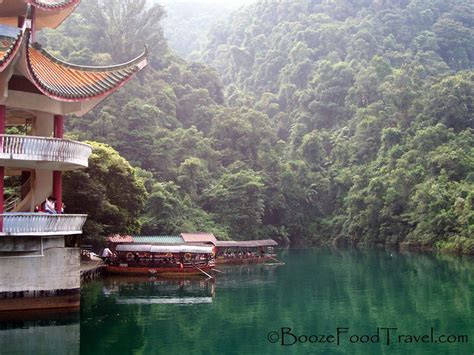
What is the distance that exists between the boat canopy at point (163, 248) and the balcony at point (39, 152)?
51.1 feet

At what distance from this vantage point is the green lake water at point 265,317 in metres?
18.0

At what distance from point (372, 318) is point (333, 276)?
14.2 meters

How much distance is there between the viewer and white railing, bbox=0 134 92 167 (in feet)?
60.9

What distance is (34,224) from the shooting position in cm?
1906

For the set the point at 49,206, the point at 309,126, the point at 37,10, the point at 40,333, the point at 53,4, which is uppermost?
the point at 309,126

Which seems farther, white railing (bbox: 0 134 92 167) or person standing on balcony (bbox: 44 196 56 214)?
person standing on balcony (bbox: 44 196 56 214)

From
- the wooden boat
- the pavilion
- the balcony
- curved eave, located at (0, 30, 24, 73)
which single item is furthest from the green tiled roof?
curved eave, located at (0, 30, 24, 73)

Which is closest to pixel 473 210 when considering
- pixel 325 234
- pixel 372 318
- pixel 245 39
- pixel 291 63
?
pixel 325 234

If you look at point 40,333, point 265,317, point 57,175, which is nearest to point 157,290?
point 265,317

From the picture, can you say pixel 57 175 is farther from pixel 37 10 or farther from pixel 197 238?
pixel 197 238

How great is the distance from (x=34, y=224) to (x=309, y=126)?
72.7m

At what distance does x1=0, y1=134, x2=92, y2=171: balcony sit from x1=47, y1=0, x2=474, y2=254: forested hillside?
93.1ft

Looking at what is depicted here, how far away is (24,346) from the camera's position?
55.3 feet

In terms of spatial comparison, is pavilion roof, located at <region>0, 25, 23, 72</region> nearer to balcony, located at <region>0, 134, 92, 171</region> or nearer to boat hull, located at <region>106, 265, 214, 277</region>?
balcony, located at <region>0, 134, 92, 171</region>
